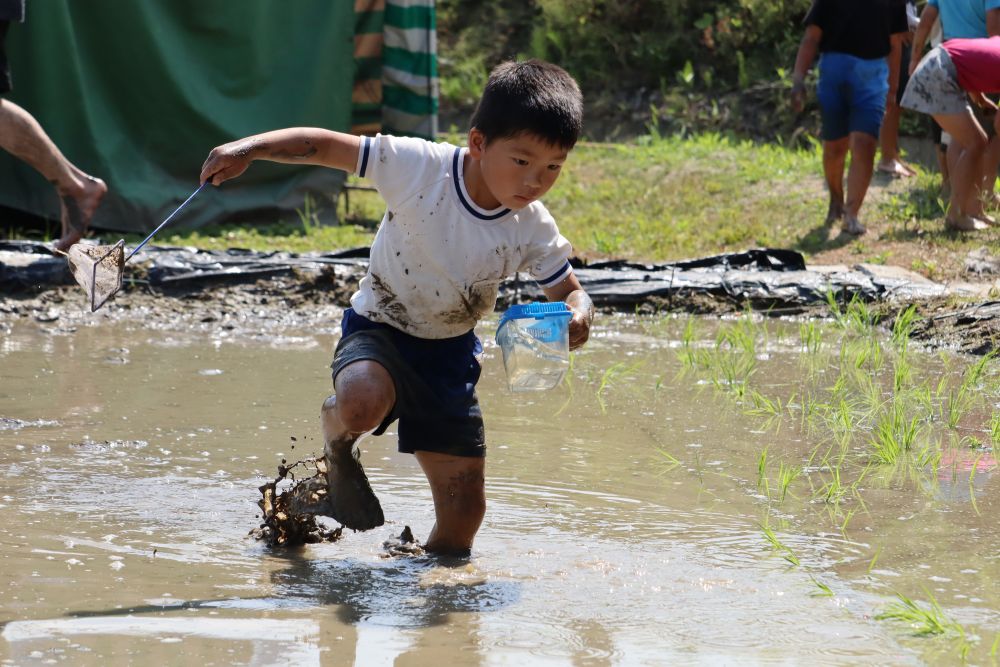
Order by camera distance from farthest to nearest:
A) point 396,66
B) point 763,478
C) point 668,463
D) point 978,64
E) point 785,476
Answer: point 396,66, point 978,64, point 668,463, point 763,478, point 785,476

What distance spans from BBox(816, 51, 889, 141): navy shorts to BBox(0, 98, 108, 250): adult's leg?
13.7 ft

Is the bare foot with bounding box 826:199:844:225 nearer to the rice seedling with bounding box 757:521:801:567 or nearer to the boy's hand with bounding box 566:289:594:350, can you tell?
the rice seedling with bounding box 757:521:801:567

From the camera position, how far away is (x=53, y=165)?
557 cm

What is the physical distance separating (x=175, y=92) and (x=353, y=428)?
5207 millimetres

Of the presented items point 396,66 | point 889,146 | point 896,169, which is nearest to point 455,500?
point 396,66

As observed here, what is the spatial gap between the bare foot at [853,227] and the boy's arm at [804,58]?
749 mm

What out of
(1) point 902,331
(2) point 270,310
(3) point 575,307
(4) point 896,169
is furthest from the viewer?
(4) point 896,169

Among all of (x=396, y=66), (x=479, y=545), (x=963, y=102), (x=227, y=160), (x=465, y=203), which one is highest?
(x=396, y=66)

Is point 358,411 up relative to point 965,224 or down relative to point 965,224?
down

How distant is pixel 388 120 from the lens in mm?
8547

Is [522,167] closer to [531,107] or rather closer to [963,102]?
[531,107]

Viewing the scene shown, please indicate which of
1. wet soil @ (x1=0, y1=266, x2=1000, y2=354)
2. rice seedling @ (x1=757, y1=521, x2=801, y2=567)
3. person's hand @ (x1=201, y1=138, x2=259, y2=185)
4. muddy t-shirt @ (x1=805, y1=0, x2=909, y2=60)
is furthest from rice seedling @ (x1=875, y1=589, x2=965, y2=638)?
muddy t-shirt @ (x1=805, y1=0, x2=909, y2=60)

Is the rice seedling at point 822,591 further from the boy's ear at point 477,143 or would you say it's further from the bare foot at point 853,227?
the bare foot at point 853,227

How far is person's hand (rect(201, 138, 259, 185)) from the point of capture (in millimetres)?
2865
